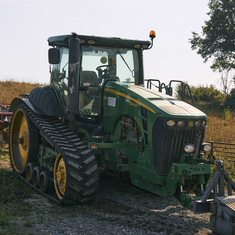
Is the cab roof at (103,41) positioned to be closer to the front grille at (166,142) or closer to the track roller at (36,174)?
the front grille at (166,142)

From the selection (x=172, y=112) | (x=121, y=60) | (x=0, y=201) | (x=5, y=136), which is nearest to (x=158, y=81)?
(x=121, y=60)

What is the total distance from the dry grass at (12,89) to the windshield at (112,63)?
14.6 meters

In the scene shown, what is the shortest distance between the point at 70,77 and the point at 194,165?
254 cm

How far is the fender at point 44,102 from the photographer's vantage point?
692cm

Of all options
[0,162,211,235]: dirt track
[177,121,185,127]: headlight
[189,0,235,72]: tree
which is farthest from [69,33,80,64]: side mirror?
[189,0,235,72]: tree

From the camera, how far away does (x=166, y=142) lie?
5340 millimetres

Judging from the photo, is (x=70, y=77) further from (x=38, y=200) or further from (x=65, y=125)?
(x=38, y=200)

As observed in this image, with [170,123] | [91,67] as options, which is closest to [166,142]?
[170,123]

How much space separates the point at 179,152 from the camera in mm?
5477

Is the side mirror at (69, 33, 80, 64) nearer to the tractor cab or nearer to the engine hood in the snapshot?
the tractor cab

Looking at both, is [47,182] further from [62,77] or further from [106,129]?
[62,77]

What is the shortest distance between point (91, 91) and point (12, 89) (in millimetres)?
18388

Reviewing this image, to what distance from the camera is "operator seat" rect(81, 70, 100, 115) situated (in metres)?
6.42

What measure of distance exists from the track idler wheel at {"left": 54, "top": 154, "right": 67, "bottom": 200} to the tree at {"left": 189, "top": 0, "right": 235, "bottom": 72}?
22490 millimetres
